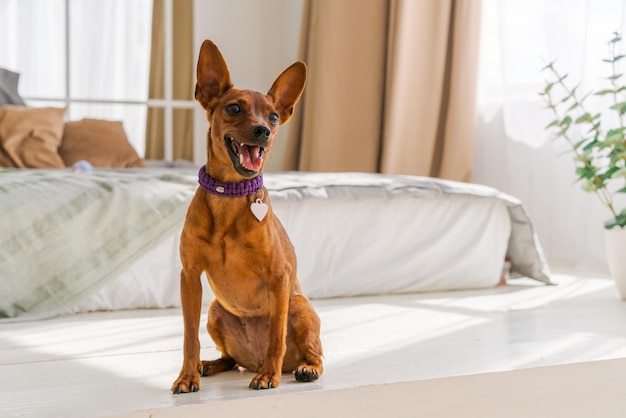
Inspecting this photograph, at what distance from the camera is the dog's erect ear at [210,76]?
125 centimetres

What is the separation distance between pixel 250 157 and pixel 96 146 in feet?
9.15

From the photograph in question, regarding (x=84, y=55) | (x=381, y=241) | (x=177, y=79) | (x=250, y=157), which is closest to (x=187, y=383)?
(x=250, y=157)

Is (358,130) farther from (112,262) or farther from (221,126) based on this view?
(221,126)

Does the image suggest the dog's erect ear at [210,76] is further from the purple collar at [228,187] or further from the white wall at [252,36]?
the white wall at [252,36]

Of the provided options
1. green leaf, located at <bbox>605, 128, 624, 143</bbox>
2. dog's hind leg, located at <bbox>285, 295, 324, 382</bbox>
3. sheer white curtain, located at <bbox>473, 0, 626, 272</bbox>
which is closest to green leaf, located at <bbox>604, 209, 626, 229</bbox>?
green leaf, located at <bbox>605, 128, 624, 143</bbox>

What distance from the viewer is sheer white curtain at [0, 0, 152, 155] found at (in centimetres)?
441

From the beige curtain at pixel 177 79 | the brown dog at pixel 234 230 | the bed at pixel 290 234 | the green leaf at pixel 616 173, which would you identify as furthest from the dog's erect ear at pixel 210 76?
the beige curtain at pixel 177 79

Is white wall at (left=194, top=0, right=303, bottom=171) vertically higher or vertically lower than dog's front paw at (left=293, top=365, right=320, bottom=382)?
higher

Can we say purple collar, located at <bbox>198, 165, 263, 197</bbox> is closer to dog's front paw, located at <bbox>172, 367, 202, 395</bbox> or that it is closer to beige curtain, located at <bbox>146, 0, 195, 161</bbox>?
dog's front paw, located at <bbox>172, 367, 202, 395</bbox>

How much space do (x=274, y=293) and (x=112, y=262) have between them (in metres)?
1.08

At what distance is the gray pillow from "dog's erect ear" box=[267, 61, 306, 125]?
293 centimetres

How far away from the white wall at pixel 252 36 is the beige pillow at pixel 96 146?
1043 mm

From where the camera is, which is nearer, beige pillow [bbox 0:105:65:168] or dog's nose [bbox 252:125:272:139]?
dog's nose [bbox 252:125:272:139]

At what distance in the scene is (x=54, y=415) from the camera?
1.15 metres
